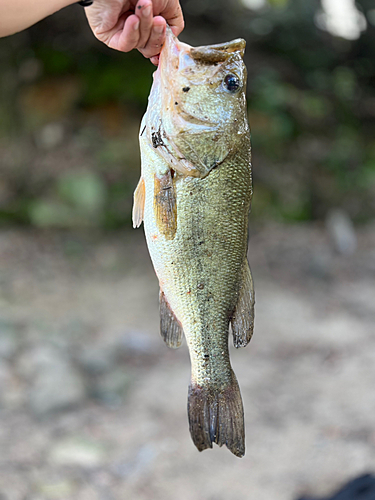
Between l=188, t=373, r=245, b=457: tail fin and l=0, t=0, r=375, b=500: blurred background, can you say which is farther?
l=0, t=0, r=375, b=500: blurred background

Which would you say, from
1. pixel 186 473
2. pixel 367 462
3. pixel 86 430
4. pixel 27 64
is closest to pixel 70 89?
pixel 27 64

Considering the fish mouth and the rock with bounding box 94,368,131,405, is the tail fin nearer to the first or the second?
the fish mouth

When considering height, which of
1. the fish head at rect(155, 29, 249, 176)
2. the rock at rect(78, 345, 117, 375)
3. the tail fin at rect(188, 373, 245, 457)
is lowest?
the rock at rect(78, 345, 117, 375)

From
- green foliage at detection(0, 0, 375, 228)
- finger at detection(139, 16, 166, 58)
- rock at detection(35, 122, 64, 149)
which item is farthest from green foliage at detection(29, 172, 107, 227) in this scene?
finger at detection(139, 16, 166, 58)

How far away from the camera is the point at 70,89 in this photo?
329 inches

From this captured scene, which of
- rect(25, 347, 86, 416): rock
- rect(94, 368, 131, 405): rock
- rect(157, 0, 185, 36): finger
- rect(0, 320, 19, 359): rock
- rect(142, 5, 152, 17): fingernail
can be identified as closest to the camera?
rect(142, 5, 152, 17): fingernail

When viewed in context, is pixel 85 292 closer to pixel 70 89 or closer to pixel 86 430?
pixel 86 430

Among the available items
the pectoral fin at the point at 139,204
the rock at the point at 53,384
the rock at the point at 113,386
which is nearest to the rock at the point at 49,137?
the rock at the point at 53,384

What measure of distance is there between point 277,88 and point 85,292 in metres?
5.40

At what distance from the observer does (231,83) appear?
1.85 metres

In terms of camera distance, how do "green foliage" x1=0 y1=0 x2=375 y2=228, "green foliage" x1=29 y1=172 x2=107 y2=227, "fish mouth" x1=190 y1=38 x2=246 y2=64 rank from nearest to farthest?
"fish mouth" x1=190 y1=38 x2=246 y2=64
"green foliage" x1=29 y1=172 x2=107 y2=227
"green foliage" x1=0 y1=0 x2=375 y2=228

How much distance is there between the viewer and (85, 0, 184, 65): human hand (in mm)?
1706

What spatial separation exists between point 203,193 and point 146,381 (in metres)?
3.77

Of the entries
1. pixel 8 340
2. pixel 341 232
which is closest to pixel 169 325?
pixel 8 340
